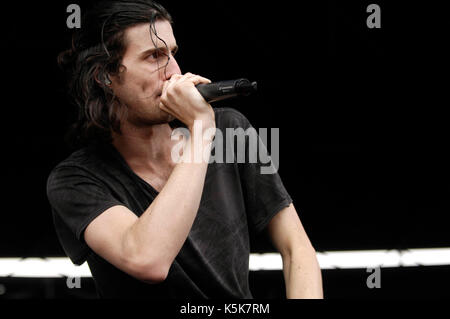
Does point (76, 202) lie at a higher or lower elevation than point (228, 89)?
lower

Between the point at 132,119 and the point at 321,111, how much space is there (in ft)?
8.99

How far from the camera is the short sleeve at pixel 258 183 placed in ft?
4.56

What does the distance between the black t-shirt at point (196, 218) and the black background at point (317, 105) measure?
5.87ft

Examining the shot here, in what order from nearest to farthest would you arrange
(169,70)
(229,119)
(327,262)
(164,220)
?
(164,220) → (169,70) → (229,119) → (327,262)

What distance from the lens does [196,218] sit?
1.37m

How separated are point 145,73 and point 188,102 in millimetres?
255

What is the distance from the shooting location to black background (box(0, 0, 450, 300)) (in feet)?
10.1

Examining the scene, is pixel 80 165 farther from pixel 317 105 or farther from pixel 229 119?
pixel 317 105

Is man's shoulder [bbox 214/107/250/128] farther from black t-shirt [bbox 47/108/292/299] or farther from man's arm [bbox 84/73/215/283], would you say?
man's arm [bbox 84/73/215/283]

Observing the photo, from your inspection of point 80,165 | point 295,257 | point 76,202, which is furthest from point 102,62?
point 295,257

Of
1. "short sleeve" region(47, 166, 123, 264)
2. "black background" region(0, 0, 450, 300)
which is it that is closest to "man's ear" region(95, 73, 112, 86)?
"short sleeve" region(47, 166, 123, 264)

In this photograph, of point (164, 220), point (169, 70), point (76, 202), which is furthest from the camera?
point (169, 70)

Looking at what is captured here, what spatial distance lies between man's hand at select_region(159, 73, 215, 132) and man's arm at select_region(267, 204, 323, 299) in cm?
37

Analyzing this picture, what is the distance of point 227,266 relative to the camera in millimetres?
1347
